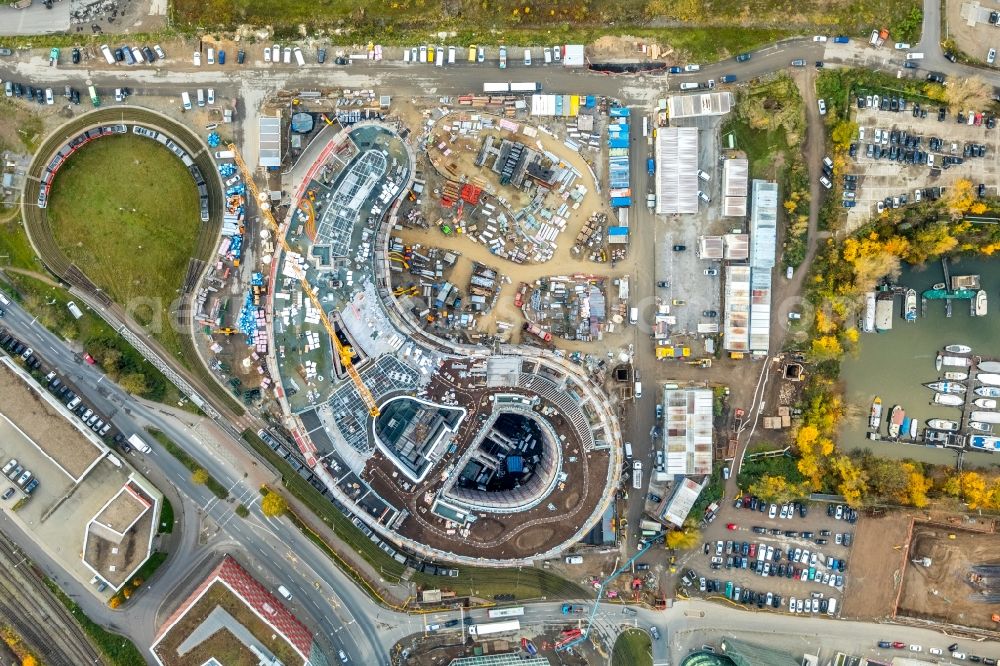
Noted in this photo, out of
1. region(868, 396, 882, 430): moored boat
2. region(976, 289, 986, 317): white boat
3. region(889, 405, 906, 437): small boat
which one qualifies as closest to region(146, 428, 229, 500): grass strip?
region(868, 396, 882, 430): moored boat

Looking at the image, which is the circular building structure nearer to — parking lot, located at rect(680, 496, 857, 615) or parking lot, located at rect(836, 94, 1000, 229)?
parking lot, located at rect(680, 496, 857, 615)

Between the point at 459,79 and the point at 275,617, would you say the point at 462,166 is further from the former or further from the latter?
the point at 275,617

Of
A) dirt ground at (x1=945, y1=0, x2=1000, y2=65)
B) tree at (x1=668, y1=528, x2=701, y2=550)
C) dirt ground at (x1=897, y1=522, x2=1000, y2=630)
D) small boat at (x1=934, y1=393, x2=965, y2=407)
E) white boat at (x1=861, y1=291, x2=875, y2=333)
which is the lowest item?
dirt ground at (x1=897, y1=522, x2=1000, y2=630)

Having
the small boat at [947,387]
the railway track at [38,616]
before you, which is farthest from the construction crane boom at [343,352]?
the small boat at [947,387]

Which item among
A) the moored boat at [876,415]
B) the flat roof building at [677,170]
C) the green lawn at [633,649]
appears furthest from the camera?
the moored boat at [876,415]

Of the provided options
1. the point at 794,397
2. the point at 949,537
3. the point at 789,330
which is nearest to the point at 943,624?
the point at 949,537

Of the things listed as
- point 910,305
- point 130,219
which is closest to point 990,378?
point 910,305

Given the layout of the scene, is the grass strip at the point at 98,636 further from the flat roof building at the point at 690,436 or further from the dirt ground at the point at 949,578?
the dirt ground at the point at 949,578
